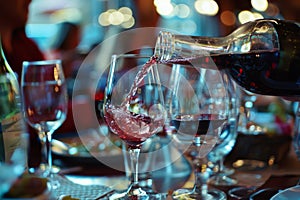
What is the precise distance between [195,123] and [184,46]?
109 millimetres

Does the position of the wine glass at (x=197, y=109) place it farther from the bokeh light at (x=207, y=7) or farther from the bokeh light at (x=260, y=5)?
the bokeh light at (x=260, y=5)

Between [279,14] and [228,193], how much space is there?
3.08 metres

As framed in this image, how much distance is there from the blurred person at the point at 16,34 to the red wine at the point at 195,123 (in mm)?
658

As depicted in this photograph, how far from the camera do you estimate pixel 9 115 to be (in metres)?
0.67

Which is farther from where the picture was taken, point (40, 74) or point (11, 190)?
point (40, 74)

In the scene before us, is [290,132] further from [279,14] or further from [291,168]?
[279,14]

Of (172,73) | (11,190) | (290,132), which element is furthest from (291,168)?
(11,190)

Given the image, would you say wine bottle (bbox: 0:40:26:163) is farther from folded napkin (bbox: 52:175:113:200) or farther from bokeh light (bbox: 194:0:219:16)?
bokeh light (bbox: 194:0:219:16)

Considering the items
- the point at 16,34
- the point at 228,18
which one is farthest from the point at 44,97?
the point at 228,18

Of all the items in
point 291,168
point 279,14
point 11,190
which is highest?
point 279,14

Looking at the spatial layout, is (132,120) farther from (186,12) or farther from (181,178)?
(186,12)

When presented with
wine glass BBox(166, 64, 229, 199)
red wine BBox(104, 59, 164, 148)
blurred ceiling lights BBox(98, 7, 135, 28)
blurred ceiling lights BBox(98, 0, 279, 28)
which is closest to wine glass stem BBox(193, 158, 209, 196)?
wine glass BBox(166, 64, 229, 199)

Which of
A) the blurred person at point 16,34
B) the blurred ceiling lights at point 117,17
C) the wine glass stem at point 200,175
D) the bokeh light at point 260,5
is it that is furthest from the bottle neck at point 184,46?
the bokeh light at point 260,5

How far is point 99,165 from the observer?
777 mm
